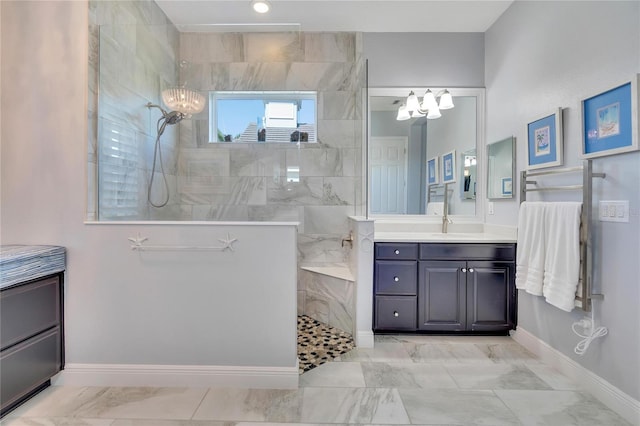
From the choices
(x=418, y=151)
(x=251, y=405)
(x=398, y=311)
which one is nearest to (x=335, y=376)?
(x=251, y=405)

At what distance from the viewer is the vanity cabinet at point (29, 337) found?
1.55 meters

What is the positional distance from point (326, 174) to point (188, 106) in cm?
131

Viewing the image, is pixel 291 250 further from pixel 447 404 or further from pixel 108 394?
pixel 108 394

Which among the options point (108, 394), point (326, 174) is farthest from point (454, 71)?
point (108, 394)

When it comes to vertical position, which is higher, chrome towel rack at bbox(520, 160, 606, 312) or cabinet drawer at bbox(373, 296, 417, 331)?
chrome towel rack at bbox(520, 160, 606, 312)

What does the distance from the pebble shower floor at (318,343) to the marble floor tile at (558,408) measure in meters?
1.08

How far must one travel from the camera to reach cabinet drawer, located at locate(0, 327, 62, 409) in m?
1.55

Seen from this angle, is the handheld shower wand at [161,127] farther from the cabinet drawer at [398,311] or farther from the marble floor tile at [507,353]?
the marble floor tile at [507,353]

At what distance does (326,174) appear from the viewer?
9.75ft

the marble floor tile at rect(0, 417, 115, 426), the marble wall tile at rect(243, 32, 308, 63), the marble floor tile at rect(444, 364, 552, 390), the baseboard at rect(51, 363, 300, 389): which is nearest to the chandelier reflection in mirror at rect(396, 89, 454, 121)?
the marble wall tile at rect(243, 32, 308, 63)

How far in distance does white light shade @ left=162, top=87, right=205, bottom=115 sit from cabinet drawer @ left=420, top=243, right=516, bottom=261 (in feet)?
6.96

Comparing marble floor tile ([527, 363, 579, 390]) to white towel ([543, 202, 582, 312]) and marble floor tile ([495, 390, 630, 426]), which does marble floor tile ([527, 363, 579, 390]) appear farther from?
white towel ([543, 202, 582, 312])

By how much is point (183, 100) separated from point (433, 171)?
2.40m

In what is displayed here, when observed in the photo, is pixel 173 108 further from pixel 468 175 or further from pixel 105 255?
pixel 468 175
